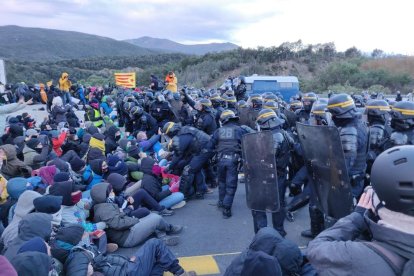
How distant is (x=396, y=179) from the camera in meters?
2.00

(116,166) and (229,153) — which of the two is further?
(116,166)

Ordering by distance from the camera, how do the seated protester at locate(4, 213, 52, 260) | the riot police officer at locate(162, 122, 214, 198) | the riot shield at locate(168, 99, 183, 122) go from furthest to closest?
the riot shield at locate(168, 99, 183, 122)
the riot police officer at locate(162, 122, 214, 198)
the seated protester at locate(4, 213, 52, 260)

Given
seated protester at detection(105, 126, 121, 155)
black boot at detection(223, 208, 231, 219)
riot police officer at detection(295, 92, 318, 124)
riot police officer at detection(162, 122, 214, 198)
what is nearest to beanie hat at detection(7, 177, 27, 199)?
riot police officer at detection(162, 122, 214, 198)

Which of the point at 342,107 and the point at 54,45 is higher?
the point at 54,45

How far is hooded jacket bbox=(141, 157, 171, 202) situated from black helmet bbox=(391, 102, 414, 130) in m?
4.16

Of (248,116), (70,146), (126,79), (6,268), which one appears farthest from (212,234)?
(126,79)

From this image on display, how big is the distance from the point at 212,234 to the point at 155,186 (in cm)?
156

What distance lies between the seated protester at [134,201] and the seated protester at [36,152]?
1829 mm

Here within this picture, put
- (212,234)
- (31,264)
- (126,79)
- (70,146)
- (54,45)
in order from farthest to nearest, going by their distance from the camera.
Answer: (54,45) < (126,79) < (70,146) < (212,234) < (31,264)

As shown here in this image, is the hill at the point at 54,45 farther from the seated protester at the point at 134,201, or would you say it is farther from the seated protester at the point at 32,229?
the seated protester at the point at 32,229

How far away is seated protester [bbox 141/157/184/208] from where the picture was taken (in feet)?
22.6

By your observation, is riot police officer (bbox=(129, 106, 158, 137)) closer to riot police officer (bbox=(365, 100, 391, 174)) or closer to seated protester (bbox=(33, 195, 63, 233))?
riot police officer (bbox=(365, 100, 391, 174))

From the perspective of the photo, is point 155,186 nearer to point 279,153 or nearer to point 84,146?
point 279,153

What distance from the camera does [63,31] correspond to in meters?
104
